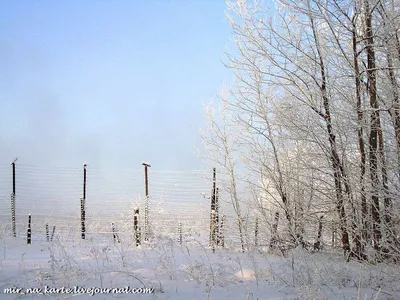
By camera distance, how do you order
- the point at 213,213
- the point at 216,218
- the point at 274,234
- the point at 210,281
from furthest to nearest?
the point at 216,218 < the point at 213,213 < the point at 274,234 < the point at 210,281

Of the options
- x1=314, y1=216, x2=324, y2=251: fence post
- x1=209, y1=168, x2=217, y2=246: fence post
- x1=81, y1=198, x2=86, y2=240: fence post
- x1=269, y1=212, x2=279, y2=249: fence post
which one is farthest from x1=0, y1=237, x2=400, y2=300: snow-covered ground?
x1=81, y1=198, x2=86, y2=240: fence post

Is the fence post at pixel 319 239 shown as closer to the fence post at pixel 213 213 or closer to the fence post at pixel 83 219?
the fence post at pixel 213 213

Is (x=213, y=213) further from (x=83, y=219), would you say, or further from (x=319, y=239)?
(x=83, y=219)

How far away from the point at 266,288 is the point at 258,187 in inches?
168

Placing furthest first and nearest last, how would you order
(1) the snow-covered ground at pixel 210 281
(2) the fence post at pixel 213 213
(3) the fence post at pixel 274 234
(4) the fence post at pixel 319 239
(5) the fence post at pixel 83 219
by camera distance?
1. (5) the fence post at pixel 83 219
2. (2) the fence post at pixel 213 213
3. (3) the fence post at pixel 274 234
4. (4) the fence post at pixel 319 239
5. (1) the snow-covered ground at pixel 210 281

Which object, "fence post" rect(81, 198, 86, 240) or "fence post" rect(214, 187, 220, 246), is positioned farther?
"fence post" rect(81, 198, 86, 240)

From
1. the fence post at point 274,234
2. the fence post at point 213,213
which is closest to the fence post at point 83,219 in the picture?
the fence post at point 213,213

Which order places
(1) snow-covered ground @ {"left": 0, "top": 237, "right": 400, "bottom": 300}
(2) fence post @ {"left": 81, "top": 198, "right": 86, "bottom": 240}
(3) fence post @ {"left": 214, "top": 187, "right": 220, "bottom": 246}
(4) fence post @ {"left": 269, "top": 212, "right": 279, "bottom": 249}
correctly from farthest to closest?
(2) fence post @ {"left": 81, "top": 198, "right": 86, "bottom": 240} < (3) fence post @ {"left": 214, "top": 187, "right": 220, "bottom": 246} < (4) fence post @ {"left": 269, "top": 212, "right": 279, "bottom": 249} < (1) snow-covered ground @ {"left": 0, "top": 237, "right": 400, "bottom": 300}

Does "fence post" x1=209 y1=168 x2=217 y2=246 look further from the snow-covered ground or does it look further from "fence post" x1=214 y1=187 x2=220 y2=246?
the snow-covered ground

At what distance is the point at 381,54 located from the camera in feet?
26.5

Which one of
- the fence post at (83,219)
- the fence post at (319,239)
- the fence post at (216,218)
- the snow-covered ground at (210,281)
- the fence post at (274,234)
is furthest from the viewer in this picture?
the fence post at (83,219)

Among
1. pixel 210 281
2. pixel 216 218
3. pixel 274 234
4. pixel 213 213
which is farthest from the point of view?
pixel 216 218

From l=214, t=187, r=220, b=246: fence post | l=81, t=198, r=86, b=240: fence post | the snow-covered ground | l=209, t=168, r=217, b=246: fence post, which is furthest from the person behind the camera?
l=81, t=198, r=86, b=240: fence post

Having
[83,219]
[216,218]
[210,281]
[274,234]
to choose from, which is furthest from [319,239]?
[83,219]
